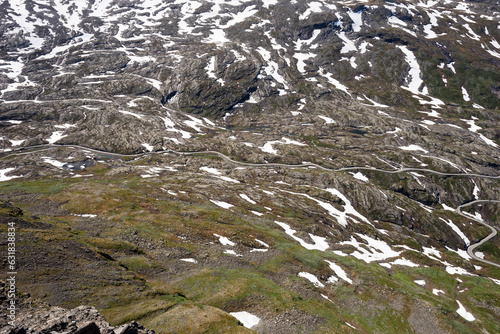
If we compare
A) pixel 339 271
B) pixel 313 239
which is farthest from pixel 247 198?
pixel 339 271

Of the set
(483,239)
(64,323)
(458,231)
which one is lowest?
(483,239)

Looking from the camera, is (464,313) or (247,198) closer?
(464,313)

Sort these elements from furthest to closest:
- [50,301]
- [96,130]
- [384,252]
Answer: [96,130], [384,252], [50,301]

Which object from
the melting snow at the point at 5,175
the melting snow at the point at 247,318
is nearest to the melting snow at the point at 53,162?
the melting snow at the point at 5,175

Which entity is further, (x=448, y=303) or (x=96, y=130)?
(x=96, y=130)

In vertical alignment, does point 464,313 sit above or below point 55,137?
above

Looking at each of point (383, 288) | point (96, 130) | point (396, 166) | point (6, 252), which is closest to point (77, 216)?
point (6, 252)

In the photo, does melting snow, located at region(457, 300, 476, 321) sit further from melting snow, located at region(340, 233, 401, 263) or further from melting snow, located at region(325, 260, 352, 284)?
melting snow, located at region(325, 260, 352, 284)

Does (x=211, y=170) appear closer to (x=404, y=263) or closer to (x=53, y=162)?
(x=53, y=162)

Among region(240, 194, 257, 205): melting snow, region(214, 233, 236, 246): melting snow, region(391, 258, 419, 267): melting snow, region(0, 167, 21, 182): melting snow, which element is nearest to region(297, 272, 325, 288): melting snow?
region(214, 233, 236, 246): melting snow

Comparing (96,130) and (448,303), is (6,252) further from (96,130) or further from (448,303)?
(96,130)

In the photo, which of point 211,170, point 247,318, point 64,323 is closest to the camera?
point 64,323
